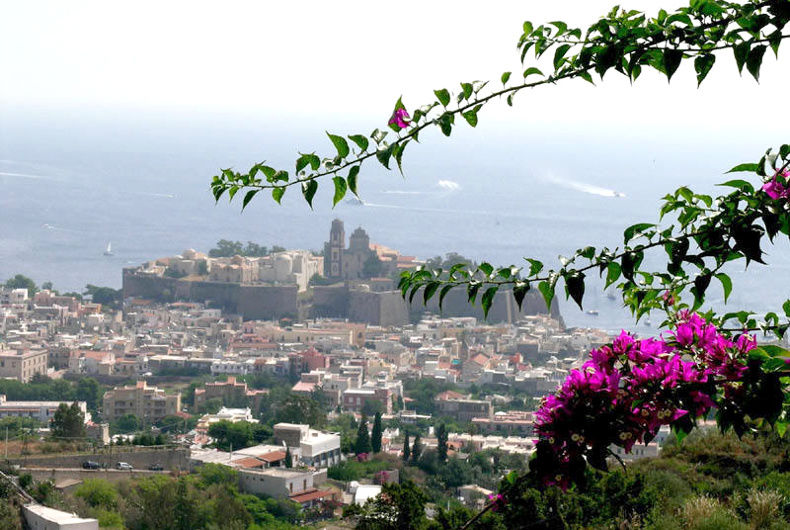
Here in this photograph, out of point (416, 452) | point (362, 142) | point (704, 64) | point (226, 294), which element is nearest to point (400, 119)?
point (362, 142)

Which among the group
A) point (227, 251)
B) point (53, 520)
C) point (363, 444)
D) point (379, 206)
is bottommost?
point (363, 444)

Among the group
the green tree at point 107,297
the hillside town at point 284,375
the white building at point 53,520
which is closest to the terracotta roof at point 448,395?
the hillside town at point 284,375

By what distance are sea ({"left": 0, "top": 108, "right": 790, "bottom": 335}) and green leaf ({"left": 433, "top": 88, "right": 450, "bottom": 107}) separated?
18.6 m

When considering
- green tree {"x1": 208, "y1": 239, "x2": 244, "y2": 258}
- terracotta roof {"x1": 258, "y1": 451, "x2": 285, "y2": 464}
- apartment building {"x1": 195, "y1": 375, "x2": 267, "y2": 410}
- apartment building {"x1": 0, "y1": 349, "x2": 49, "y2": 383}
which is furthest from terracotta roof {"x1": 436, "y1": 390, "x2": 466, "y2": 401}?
green tree {"x1": 208, "y1": 239, "x2": 244, "y2": 258}

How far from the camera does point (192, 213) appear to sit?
1684 inches

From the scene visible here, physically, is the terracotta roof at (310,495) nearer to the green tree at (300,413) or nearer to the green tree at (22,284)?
the green tree at (300,413)

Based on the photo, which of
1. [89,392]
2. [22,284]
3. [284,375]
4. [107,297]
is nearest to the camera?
[89,392]

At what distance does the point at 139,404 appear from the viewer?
16.1 meters

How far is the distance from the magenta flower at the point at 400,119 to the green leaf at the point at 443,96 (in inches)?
1.2

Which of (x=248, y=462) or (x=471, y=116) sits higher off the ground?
(x=471, y=116)

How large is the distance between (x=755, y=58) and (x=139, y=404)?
51.8 ft

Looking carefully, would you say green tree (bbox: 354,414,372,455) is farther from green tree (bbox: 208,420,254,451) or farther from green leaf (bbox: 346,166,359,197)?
green leaf (bbox: 346,166,359,197)

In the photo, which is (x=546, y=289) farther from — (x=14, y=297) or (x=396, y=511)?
(x=14, y=297)

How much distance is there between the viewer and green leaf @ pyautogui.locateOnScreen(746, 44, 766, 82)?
86 centimetres
